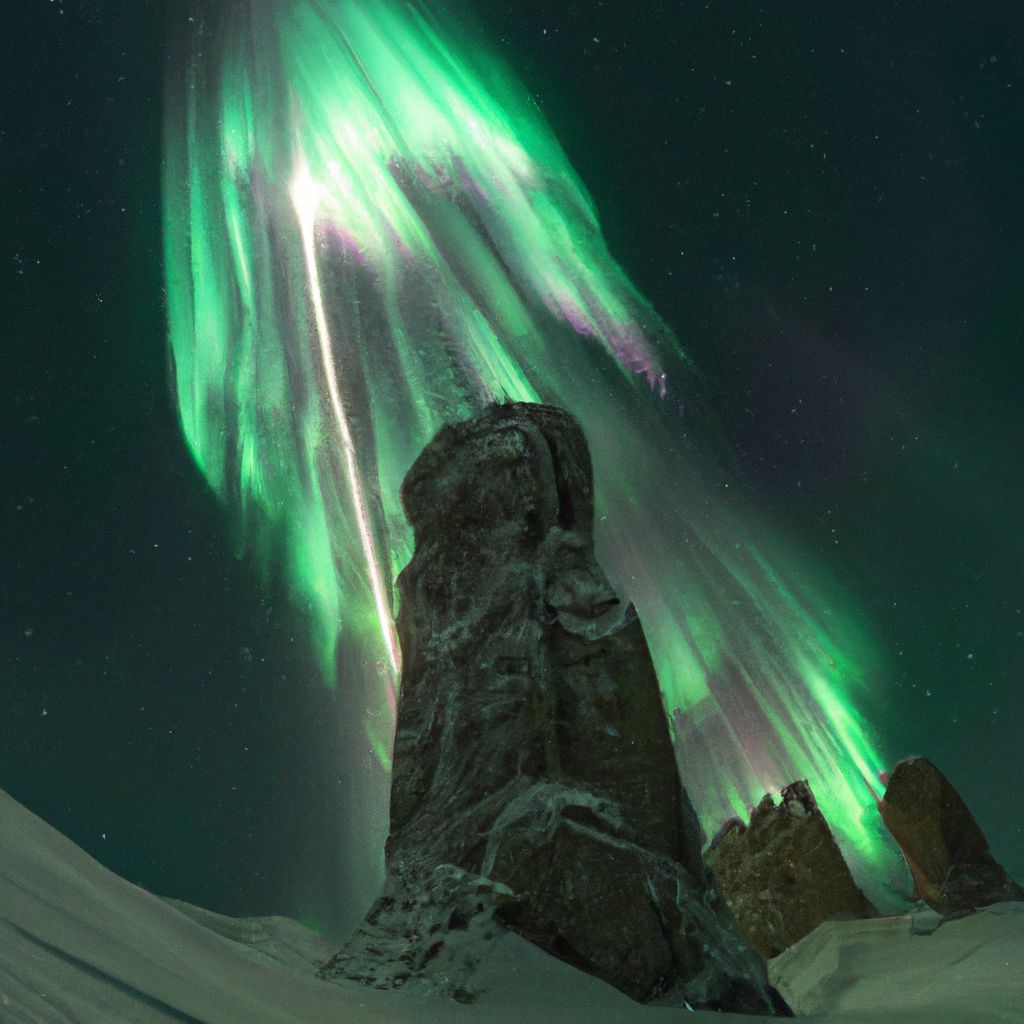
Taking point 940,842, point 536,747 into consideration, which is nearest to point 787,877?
point 940,842

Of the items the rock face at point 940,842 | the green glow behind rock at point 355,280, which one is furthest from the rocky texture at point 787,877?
the green glow behind rock at point 355,280

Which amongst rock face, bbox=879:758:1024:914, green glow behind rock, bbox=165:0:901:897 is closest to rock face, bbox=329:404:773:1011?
green glow behind rock, bbox=165:0:901:897

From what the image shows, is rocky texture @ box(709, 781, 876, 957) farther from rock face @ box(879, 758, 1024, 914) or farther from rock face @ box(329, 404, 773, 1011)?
rock face @ box(329, 404, 773, 1011)

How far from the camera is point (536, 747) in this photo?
488 centimetres

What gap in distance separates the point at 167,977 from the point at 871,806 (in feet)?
46.9

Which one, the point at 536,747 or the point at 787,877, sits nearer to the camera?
the point at 536,747

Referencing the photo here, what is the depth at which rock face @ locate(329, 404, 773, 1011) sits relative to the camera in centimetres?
408

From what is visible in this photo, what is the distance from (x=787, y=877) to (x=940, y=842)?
66.0 inches

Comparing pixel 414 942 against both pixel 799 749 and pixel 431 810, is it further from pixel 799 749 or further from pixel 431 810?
pixel 799 749

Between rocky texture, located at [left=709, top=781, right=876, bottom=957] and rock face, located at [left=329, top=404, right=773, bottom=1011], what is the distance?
178 inches

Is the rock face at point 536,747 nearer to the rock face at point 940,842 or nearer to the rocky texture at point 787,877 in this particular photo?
the rocky texture at point 787,877

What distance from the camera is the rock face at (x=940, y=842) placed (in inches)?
356

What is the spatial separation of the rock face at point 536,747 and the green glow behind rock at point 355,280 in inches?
98.8

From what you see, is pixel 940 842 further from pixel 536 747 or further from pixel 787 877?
pixel 536 747
